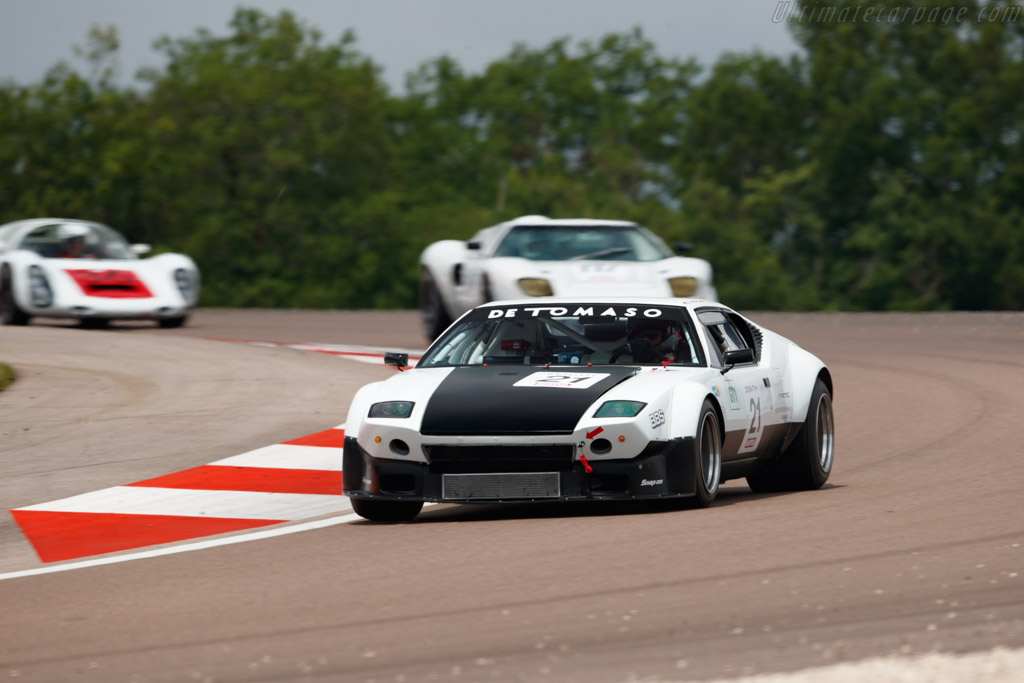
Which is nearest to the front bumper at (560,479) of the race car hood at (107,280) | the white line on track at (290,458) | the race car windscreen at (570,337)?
Result: the race car windscreen at (570,337)

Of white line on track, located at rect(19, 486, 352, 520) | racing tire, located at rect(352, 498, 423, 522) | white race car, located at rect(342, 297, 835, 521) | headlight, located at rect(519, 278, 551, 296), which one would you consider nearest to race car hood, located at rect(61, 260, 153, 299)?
headlight, located at rect(519, 278, 551, 296)

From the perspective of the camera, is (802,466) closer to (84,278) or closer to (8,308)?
(84,278)

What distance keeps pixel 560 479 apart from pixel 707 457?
850 mm

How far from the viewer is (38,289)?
67.8 ft

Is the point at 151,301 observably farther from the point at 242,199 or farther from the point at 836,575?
the point at 242,199

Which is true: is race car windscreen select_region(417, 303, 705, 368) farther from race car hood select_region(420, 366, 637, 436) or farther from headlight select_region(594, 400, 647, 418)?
headlight select_region(594, 400, 647, 418)

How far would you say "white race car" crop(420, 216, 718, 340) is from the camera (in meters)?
15.6

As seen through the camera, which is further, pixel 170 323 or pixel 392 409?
pixel 170 323

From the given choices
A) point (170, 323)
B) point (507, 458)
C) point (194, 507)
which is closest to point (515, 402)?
point (507, 458)

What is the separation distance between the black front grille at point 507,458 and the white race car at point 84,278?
1389 centimetres

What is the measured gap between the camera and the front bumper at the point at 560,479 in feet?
24.5

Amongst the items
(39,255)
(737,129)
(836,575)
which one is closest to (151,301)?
(39,255)

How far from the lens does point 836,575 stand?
587 centimetres

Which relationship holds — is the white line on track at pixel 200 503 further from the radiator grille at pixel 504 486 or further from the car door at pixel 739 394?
the car door at pixel 739 394
